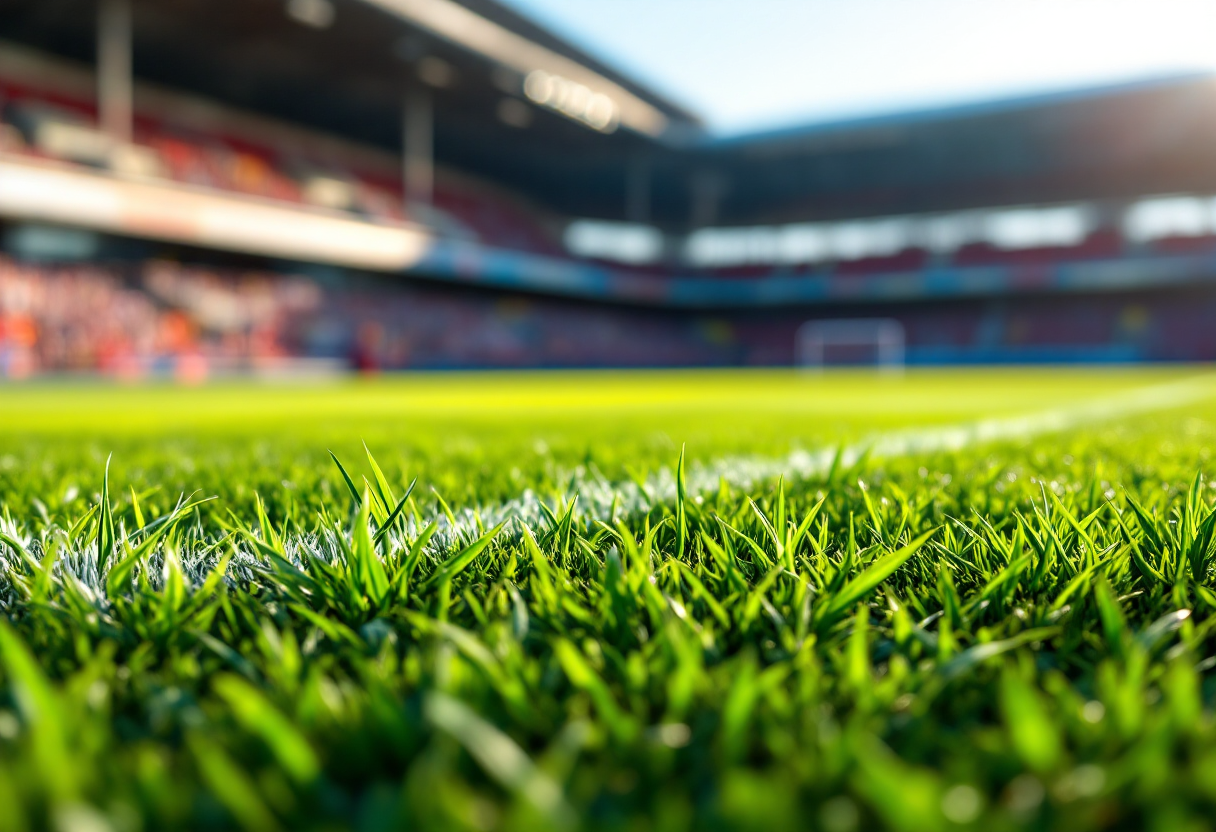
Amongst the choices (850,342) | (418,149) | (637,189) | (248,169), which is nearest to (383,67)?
(418,149)

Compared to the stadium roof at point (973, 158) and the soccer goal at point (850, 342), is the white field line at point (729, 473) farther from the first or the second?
the soccer goal at point (850, 342)

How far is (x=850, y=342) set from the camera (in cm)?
2953

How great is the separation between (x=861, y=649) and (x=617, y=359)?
88.9 feet

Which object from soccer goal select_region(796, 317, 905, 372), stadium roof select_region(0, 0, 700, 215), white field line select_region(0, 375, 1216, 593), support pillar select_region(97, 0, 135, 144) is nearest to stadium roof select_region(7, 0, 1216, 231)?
stadium roof select_region(0, 0, 700, 215)

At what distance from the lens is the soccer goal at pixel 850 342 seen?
28.7 m

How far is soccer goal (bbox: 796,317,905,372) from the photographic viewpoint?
28719 millimetres

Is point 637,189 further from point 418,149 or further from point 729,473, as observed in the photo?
point 729,473

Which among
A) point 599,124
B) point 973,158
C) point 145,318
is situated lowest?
point 145,318

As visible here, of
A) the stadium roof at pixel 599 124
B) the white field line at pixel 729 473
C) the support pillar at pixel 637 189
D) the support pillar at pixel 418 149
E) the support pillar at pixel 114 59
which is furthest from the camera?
the support pillar at pixel 637 189

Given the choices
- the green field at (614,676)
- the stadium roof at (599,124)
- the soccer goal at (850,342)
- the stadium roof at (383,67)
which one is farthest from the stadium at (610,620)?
the soccer goal at (850,342)

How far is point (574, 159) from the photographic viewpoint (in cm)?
2573

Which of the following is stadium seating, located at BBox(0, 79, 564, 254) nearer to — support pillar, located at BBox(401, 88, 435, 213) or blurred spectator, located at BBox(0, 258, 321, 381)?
support pillar, located at BBox(401, 88, 435, 213)

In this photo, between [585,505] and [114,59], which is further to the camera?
[114,59]

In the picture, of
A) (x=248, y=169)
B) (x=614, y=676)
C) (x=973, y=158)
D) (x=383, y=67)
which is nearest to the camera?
(x=614, y=676)
